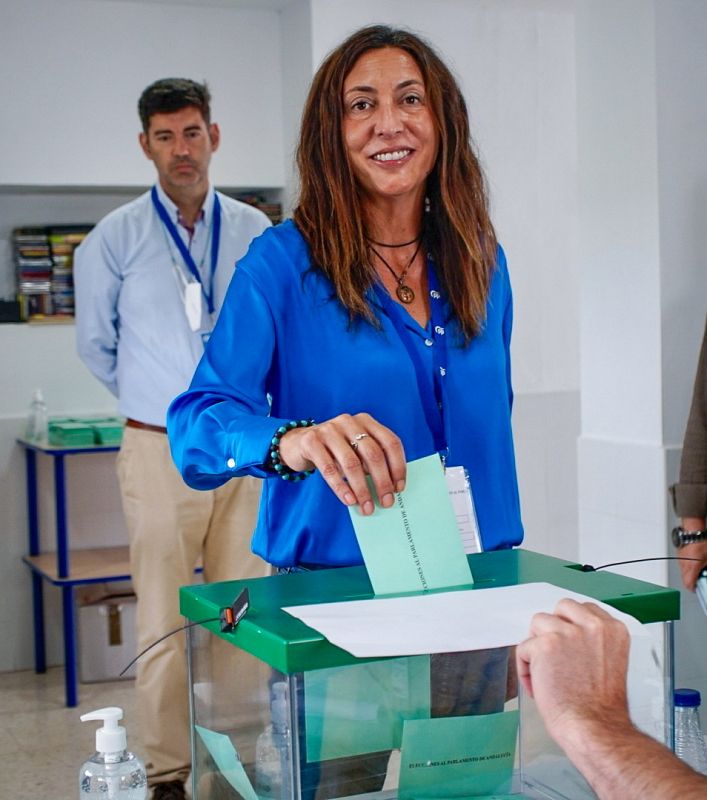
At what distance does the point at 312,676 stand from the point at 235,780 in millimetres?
188

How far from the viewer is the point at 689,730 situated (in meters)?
1.39

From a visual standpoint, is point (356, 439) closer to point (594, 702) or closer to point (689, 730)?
point (594, 702)

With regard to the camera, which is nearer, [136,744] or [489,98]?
[136,744]

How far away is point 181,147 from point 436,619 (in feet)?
10.3

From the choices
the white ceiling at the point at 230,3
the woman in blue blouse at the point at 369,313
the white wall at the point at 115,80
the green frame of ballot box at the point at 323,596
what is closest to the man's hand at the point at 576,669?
the green frame of ballot box at the point at 323,596

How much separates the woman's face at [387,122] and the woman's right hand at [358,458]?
55 centimetres

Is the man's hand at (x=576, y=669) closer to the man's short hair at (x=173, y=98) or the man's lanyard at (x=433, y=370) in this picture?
the man's lanyard at (x=433, y=370)

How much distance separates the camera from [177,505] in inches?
146

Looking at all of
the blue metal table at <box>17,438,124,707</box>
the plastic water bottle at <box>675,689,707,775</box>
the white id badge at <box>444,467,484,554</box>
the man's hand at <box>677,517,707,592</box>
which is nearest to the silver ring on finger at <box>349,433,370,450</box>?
the white id badge at <box>444,467,484,554</box>

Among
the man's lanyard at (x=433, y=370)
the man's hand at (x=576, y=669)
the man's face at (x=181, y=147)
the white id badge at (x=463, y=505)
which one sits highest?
the man's face at (x=181, y=147)

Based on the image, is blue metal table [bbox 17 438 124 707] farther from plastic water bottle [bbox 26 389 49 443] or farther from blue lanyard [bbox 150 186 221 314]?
blue lanyard [bbox 150 186 221 314]

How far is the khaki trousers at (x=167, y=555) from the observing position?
3516mm

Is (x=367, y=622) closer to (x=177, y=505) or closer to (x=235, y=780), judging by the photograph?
(x=235, y=780)

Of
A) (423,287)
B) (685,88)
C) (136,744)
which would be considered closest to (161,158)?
(685,88)
